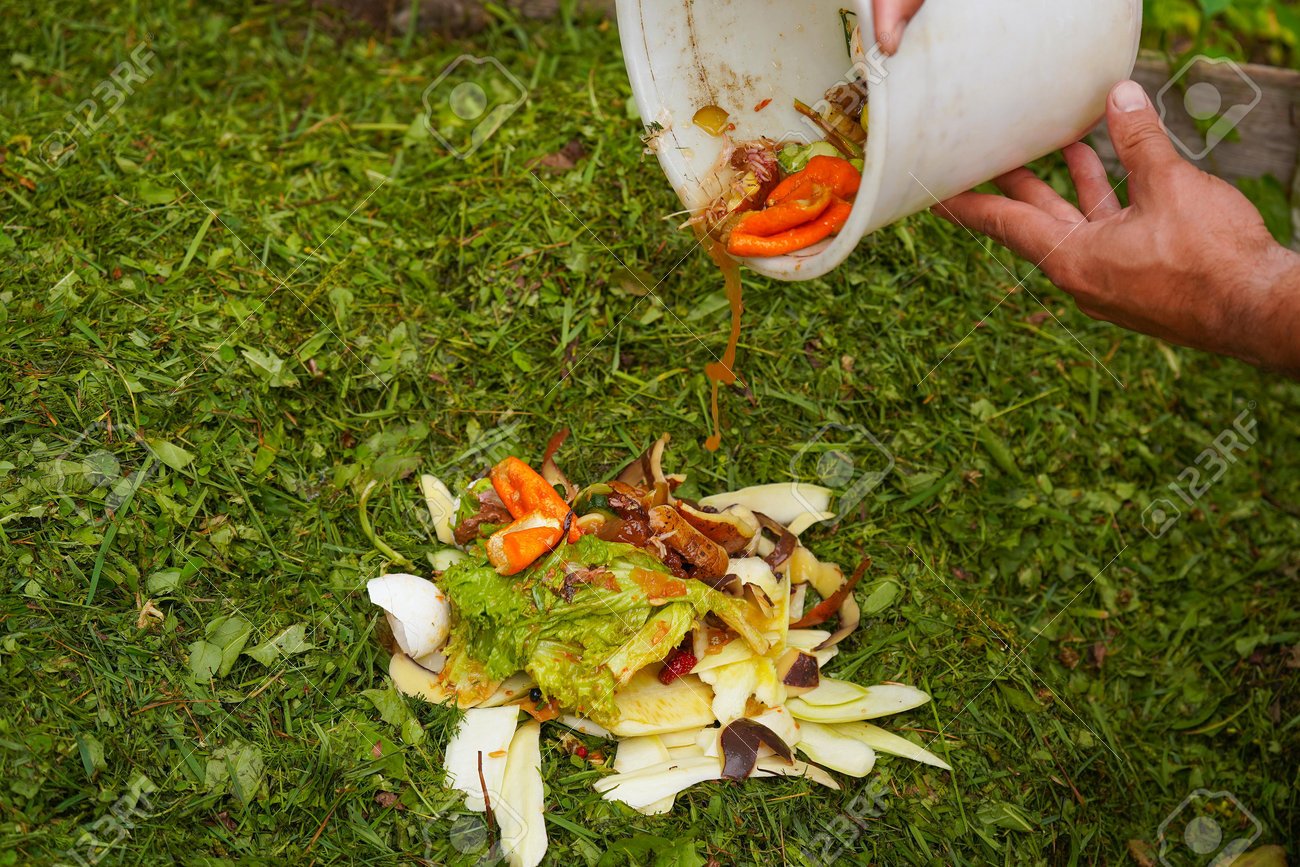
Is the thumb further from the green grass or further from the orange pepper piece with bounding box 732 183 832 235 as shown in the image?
the green grass

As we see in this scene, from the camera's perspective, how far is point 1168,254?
2191 mm

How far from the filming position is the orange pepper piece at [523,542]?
2.62m

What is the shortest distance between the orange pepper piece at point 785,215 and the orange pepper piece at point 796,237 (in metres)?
0.01

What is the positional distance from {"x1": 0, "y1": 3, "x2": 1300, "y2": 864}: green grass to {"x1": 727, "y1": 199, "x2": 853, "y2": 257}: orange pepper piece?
1.05m

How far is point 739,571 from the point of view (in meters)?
2.84

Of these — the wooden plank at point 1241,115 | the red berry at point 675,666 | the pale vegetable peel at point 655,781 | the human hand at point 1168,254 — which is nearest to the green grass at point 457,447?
the pale vegetable peel at point 655,781

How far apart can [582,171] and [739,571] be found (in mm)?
1897

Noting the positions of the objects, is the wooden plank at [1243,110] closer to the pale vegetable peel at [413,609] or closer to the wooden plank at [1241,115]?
the wooden plank at [1241,115]

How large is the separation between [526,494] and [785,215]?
115 centimetres

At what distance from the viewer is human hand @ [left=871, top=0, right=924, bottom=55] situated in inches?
73.0

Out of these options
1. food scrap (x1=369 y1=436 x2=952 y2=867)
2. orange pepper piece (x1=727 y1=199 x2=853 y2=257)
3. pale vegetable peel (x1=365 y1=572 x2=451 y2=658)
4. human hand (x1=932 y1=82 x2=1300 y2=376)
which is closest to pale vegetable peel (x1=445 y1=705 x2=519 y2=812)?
food scrap (x1=369 y1=436 x2=952 y2=867)

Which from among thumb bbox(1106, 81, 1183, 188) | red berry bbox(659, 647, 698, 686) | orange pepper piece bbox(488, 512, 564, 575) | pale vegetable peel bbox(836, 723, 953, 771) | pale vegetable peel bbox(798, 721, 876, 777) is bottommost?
pale vegetable peel bbox(836, 723, 953, 771)

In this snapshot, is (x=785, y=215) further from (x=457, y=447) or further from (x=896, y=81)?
(x=457, y=447)

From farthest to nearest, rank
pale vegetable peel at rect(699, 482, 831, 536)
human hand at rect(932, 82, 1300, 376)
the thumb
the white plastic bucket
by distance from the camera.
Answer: pale vegetable peel at rect(699, 482, 831, 536) < the thumb < human hand at rect(932, 82, 1300, 376) < the white plastic bucket
